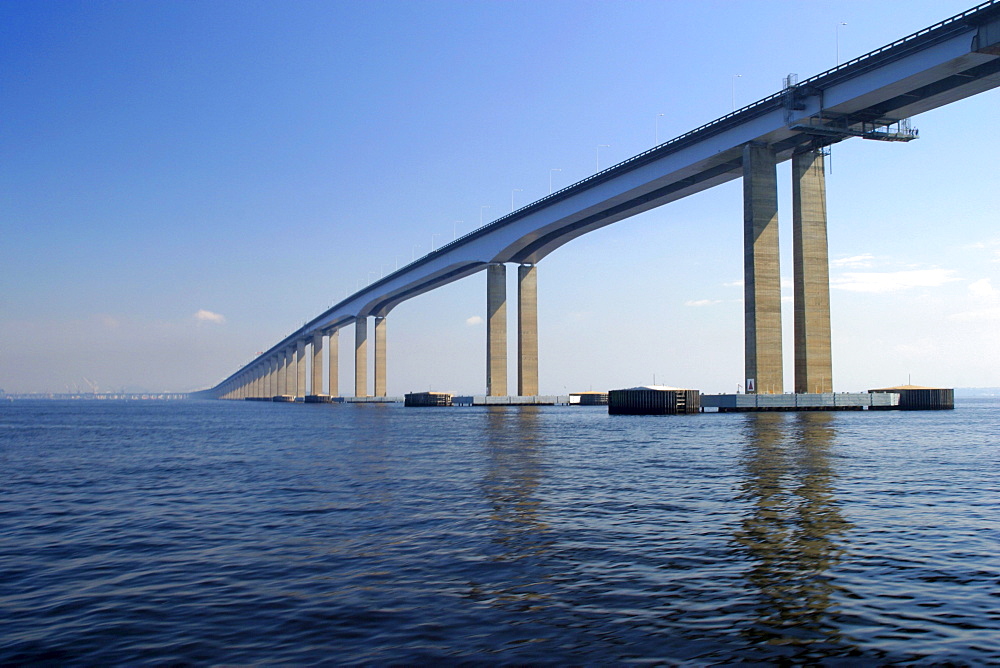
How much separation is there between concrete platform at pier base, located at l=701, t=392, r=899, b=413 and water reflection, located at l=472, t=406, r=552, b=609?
4225cm

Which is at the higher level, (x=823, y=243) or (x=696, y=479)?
(x=823, y=243)

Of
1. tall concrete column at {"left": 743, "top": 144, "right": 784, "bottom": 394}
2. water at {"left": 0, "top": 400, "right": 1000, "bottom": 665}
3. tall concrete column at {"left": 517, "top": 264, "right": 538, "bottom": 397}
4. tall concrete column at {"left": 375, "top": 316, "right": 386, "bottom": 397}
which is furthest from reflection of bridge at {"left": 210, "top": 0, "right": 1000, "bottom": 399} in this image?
tall concrete column at {"left": 375, "top": 316, "right": 386, "bottom": 397}

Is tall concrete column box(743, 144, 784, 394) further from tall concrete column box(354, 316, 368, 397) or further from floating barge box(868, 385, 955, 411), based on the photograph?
tall concrete column box(354, 316, 368, 397)

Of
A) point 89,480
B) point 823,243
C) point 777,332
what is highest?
point 823,243

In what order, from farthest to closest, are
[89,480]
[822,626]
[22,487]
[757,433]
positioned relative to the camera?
[757,433], [89,480], [22,487], [822,626]

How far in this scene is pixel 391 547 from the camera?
1387 cm

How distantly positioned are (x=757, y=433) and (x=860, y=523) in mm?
29530

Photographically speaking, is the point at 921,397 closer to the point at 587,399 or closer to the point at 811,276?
the point at 811,276

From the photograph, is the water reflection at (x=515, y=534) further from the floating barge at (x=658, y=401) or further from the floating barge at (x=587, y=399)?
the floating barge at (x=587, y=399)

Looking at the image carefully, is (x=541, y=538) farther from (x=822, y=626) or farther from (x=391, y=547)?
(x=822, y=626)

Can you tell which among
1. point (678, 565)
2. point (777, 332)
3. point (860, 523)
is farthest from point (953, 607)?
point (777, 332)

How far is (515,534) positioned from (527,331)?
314 ft

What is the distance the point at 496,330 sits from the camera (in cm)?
11338

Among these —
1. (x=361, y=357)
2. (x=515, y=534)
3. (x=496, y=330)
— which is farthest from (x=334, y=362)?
(x=515, y=534)
